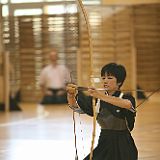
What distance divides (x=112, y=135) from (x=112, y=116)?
0.14 m

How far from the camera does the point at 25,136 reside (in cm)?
588

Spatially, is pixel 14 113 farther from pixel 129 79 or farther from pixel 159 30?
pixel 159 30

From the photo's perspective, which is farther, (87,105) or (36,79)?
(36,79)

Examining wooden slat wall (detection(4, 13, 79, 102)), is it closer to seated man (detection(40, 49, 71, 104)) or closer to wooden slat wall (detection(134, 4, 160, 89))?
seated man (detection(40, 49, 71, 104))

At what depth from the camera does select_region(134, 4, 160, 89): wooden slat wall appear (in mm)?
12008

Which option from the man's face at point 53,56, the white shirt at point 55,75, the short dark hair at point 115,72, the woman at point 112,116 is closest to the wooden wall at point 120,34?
the white shirt at point 55,75

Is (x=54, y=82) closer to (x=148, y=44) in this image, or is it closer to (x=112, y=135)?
(x=148, y=44)

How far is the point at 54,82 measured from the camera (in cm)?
1041

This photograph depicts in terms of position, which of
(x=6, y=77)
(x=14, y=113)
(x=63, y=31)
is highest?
(x=63, y=31)

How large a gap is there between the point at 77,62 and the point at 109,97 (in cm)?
739

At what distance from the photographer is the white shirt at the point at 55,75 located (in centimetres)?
1033

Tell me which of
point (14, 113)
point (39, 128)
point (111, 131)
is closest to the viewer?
point (111, 131)

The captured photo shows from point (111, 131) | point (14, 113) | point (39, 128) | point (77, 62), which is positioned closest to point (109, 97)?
point (111, 131)

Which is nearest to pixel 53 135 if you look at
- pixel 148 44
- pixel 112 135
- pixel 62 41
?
pixel 112 135
